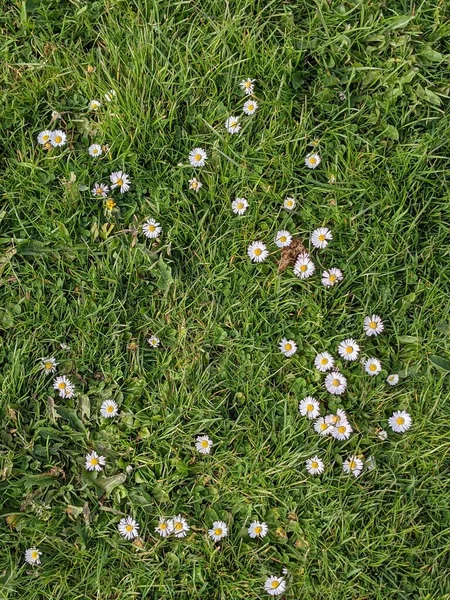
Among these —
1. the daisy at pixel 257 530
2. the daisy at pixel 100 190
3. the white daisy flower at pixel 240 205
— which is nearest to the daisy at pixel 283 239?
the white daisy flower at pixel 240 205

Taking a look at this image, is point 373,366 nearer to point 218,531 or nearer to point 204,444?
point 204,444

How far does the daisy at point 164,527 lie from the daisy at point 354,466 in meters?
0.65

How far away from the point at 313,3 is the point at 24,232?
141 cm

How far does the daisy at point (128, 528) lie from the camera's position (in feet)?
7.61

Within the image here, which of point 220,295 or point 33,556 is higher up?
point 220,295

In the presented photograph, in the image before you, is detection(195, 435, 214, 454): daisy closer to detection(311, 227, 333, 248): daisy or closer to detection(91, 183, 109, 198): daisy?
detection(311, 227, 333, 248): daisy

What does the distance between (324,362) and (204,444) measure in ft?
1.72

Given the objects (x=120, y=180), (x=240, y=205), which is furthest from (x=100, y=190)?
(x=240, y=205)

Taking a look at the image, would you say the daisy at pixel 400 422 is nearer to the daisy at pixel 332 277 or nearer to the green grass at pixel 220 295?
the green grass at pixel 220 295

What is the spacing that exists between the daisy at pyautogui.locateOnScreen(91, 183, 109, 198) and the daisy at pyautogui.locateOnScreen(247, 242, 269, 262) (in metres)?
0.59

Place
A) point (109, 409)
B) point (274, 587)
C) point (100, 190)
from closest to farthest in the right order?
point (274, 587) → point (109, 409) → point (100, 190)

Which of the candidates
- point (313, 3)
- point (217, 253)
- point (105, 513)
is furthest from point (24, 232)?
point (313, 3)

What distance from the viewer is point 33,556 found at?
7.53 ft

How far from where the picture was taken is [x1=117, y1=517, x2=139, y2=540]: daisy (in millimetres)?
2318
